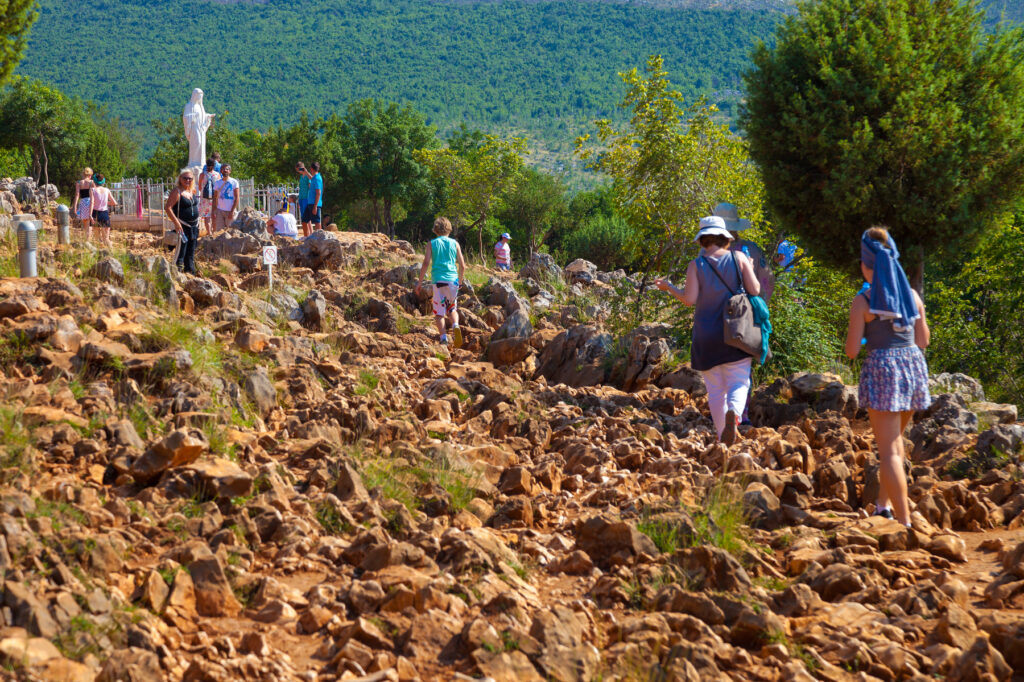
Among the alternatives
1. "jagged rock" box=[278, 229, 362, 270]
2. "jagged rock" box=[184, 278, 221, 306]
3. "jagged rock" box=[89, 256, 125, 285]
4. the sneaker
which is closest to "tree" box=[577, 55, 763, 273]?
"jagged rock" box=[278, 229, 362, 270]

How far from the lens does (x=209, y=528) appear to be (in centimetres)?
498

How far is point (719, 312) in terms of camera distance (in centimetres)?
684

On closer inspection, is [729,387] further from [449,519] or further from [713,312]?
[449,519]

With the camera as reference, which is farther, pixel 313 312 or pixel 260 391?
pixel 313 312

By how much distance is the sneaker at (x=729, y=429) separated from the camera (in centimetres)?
684

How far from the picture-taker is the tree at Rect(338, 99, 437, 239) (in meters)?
54.3

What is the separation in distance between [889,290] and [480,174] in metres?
45.0

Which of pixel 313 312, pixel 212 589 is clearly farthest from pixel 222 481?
pixel 313 312

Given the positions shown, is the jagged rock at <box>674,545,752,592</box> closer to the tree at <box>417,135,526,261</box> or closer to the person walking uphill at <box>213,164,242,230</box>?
the person walking uphill at <box>213,164,242,230</box>

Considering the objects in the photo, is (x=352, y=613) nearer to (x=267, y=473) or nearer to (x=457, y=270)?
(x=267, y=473)

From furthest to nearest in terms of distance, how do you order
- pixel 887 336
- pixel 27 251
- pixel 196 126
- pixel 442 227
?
pixel 196 126, pixel 442 227, pixel 27 251, pixel 887 336

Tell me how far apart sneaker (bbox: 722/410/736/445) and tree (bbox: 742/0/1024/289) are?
5.13m

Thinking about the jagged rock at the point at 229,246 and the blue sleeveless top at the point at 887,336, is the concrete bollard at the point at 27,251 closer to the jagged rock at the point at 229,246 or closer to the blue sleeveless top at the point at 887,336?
the jagged rock at the point at 229,246

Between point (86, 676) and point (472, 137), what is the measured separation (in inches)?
2720
